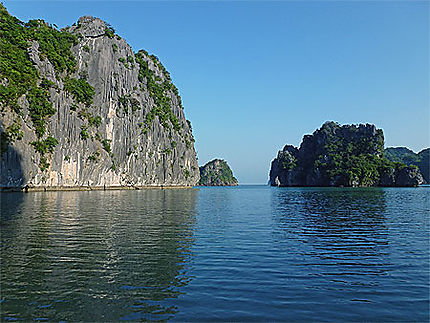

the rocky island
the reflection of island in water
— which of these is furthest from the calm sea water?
the rocky island

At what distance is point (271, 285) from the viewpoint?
11016 mm

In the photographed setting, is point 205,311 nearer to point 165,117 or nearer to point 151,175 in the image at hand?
point 151,175

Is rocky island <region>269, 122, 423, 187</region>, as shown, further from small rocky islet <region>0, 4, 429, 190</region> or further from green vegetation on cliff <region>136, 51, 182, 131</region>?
green vegetation on cliff <region>136, 51, 182, 131</region>

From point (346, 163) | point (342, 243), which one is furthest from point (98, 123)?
point (346, 163)

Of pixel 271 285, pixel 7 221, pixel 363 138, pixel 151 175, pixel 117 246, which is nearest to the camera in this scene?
pixel 271 285

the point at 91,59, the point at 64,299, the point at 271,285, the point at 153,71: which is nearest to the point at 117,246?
the point at 64,299

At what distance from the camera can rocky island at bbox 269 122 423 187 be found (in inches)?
6161

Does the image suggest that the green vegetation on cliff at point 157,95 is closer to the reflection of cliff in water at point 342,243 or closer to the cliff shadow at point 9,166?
the cliff shadow at point 9,166

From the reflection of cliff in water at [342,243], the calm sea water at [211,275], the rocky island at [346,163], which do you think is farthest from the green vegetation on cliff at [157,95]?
the calm sea water at [211,275]

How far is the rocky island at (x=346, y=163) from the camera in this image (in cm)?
15650

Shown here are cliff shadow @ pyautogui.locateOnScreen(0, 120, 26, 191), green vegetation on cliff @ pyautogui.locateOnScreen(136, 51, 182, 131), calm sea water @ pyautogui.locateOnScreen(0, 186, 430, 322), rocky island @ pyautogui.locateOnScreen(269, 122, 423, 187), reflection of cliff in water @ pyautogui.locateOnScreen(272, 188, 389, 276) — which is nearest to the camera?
calm sea water @ pyautogui.locateOnScreen(0, 186, 430, 322)

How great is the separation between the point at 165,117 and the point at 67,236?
11912 cm

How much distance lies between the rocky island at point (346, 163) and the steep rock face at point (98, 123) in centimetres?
7123

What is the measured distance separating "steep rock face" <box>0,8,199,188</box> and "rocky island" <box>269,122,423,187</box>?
71225 millimetres
